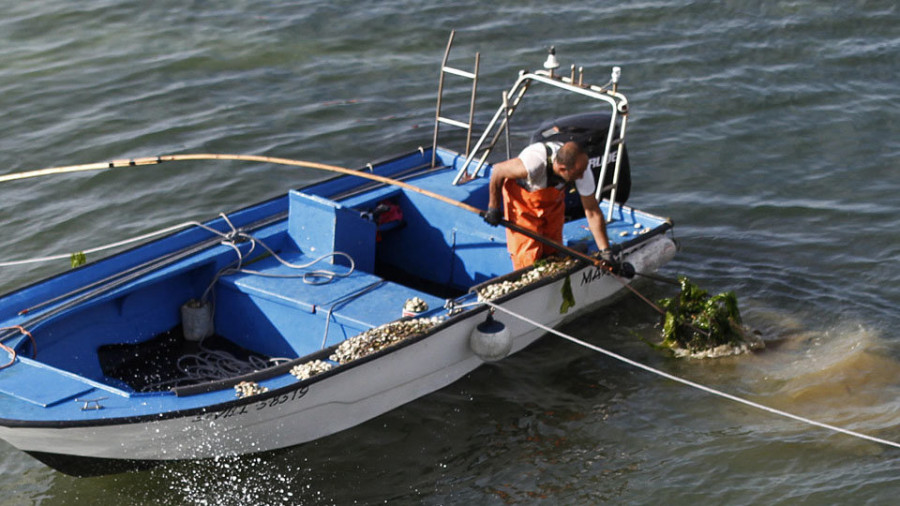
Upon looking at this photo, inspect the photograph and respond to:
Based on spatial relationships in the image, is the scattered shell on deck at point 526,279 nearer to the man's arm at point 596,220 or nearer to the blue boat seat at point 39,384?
the man's arm at point 596,220

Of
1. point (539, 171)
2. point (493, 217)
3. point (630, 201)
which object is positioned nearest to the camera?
point (493, 217)

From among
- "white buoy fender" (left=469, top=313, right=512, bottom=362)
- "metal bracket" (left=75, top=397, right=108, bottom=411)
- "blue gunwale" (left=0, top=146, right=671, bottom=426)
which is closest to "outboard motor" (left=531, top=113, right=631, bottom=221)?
"blue gunwale" (left=0, top=146, right=671, bottom=426)

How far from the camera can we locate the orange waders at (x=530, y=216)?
8.67 metres

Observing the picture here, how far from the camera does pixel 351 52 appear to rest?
15.0 meters

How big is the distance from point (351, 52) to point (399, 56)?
632 millimetres

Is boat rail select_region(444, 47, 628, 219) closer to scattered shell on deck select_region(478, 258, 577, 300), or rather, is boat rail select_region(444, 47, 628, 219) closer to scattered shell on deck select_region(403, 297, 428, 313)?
scattered shell on deck select_region(478, 258, 577, 300)

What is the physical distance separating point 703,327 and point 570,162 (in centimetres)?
184

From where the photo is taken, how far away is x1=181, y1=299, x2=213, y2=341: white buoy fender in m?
8.62

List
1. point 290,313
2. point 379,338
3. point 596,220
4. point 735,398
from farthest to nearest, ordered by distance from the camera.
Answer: point 596,220, point 290,313, point 735,398, point 379,338

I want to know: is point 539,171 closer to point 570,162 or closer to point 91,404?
point 570,162

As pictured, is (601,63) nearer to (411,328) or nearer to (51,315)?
(411,328)

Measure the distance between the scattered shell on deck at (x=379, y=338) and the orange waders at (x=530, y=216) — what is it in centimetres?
109

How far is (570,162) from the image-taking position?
27.1ft

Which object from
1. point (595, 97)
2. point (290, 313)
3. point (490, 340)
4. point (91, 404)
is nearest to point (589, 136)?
point (595, 97)
